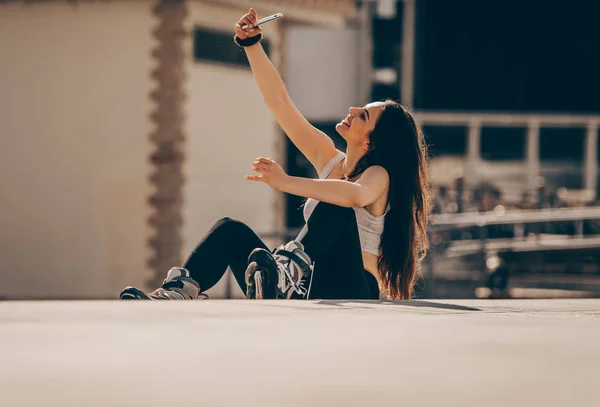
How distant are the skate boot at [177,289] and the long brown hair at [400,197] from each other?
871mm

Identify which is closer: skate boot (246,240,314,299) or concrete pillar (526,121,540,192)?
skate boot (246,240,314,299)

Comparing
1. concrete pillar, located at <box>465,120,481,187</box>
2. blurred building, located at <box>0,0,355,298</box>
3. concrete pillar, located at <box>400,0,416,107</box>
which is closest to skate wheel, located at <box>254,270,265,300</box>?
blurred building, located at <box>0,0,355,298</box>

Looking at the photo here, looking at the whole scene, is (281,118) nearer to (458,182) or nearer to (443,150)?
(458,182)

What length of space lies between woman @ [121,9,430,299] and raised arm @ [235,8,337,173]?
0.46ft

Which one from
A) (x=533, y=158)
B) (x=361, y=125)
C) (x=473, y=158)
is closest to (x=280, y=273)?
(x=361, y=125)

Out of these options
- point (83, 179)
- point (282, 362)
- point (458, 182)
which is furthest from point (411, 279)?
point (458, 182)

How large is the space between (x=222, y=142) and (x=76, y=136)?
5.88 ft

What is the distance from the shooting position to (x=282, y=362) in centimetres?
232

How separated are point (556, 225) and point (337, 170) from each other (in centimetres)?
1152

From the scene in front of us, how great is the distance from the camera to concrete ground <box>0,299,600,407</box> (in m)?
2.02

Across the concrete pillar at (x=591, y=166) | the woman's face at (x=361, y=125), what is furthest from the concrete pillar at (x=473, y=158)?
the woman's face at (x=361, y=125)

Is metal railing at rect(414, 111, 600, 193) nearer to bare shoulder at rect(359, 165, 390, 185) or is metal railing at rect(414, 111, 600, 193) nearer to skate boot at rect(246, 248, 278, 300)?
bare shoulder at rect(359, 165, 390, 185)

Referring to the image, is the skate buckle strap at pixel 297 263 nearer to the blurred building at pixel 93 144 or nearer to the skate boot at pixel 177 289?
the skate boot at pixel 177 289

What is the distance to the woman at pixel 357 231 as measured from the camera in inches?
193
